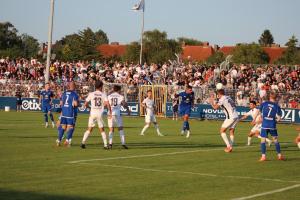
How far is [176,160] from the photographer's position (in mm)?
17578

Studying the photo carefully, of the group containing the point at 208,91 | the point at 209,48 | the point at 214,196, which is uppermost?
the point at 209,48

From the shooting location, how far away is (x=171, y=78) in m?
48.8

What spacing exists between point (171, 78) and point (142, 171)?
1341 inches

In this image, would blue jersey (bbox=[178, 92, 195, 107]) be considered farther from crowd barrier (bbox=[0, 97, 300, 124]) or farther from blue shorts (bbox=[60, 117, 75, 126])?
crowd barrier (bbox=[0, 97, 300, 124])

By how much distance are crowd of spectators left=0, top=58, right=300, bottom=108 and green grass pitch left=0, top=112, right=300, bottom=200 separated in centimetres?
1966

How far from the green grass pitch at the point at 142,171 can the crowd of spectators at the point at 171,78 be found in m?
19.7

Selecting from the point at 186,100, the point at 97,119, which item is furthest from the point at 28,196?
the point at 186,100

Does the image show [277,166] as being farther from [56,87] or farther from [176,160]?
[56,87]

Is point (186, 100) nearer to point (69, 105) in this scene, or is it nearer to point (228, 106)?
point (228, 106)

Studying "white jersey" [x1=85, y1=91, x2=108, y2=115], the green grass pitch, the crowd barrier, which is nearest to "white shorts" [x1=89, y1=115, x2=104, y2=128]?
"white jersey" [x1=85, y1=91, x2=108, y2=115]

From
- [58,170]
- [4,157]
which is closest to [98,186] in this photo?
[58,170]

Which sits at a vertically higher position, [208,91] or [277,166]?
[208,91]

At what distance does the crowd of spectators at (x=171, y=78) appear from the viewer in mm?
42681

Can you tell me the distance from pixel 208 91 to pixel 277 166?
89.7ft
